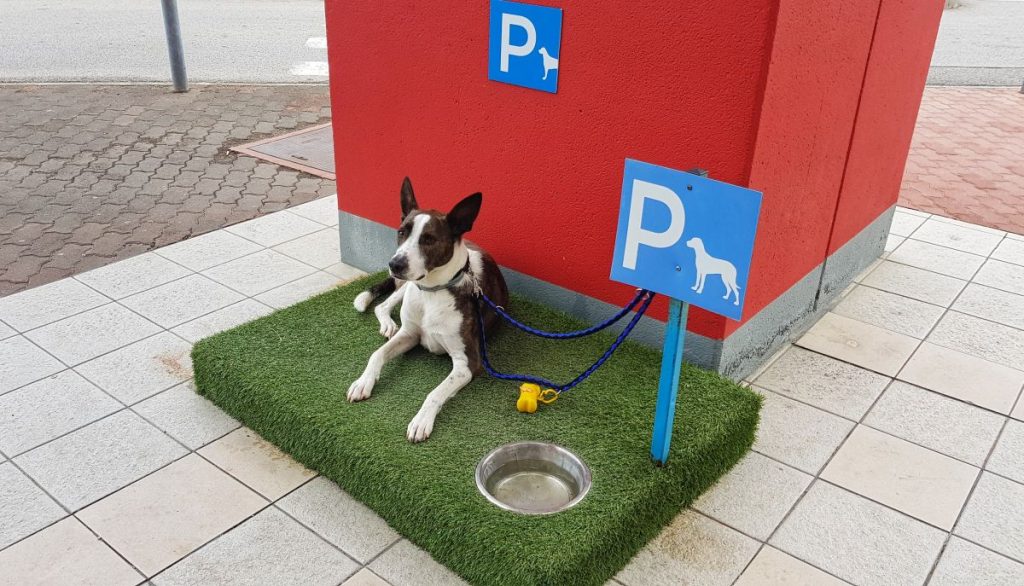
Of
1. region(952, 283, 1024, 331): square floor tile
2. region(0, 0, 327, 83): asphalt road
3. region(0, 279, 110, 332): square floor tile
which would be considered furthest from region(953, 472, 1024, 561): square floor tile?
region(0, 0, 327, 83): asphalt road

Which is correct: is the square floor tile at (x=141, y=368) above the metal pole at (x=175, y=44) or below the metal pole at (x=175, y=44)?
below

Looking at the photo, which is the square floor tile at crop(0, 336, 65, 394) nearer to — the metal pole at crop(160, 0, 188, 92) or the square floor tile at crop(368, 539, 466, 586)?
the square floor tile at crop(368, 539, 466, 586)

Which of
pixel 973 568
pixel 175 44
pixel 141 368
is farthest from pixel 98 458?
pixel 175 44

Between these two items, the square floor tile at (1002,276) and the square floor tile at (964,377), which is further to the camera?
the square floor tile at (1002,276)

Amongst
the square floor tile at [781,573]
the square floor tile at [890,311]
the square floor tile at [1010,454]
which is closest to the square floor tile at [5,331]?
the square floor tile at [781,573]

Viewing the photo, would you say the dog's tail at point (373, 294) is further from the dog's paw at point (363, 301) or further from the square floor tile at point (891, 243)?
the square floor tile at point (891, 243)

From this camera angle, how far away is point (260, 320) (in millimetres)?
4562

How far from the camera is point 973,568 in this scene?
10.8 feet

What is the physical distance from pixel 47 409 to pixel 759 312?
3626mm

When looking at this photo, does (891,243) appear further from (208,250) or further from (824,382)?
(208,250)

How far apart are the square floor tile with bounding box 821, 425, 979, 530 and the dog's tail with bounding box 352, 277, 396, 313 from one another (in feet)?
8.28

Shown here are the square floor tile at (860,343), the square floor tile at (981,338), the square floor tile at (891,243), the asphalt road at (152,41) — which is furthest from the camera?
the asphalt road at (152,41)

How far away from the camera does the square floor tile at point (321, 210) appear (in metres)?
6.41

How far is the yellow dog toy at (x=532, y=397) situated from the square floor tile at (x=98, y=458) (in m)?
1.58
